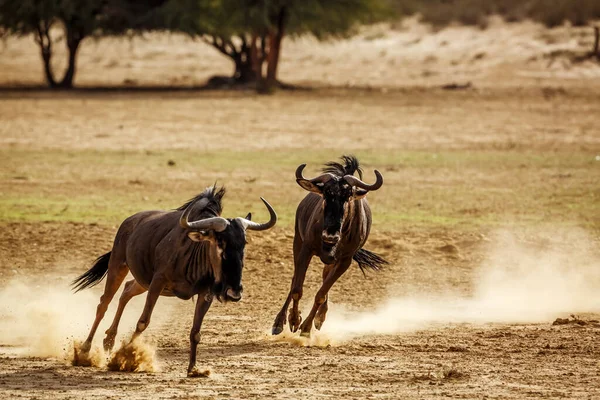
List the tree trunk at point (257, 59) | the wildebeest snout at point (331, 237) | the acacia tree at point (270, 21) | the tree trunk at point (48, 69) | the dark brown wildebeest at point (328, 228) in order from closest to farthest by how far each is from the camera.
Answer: the wildebeest snout at point (331, 237) → the dark brown wildebeest at point (328, 228) → the tree trunk at point (257, 59) → the acacia tree at point (270, 21) → the tree trunk at point (48, 69)

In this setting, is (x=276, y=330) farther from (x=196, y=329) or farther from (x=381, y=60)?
(x=381, y=60)

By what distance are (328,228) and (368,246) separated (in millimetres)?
5295

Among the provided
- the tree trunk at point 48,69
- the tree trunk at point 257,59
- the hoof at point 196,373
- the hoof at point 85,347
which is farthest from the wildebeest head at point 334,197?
the tree trunk at point 48,69

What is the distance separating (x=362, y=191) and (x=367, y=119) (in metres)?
20.8

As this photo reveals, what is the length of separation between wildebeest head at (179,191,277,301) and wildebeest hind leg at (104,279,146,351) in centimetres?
130

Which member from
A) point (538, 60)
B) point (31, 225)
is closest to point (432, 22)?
point (538, 60)

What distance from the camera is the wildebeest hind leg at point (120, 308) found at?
33.9 feet

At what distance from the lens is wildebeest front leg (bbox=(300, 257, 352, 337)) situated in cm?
1155

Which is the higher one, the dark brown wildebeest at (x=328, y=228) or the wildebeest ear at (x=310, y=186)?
the wildebeest ear at (x=310, y=186)

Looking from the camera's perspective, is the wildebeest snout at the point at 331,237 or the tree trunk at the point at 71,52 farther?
the tree trunk at the point at 71,52

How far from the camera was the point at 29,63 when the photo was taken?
53094mm

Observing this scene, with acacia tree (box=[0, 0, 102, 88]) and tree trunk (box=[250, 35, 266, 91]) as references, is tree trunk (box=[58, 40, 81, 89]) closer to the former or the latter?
acacia tree (box=[0, 0, 102, 88])

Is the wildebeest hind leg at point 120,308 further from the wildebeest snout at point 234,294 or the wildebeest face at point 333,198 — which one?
the wildebeest face at point 333,198

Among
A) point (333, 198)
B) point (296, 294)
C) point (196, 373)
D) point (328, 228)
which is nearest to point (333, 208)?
point (333, 198)
